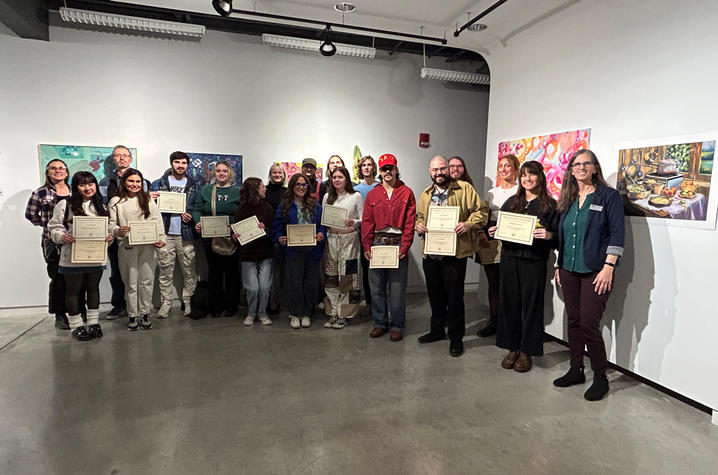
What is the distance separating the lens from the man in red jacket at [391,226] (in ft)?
12.3

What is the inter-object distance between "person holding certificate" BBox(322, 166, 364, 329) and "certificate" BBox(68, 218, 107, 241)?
191 cm

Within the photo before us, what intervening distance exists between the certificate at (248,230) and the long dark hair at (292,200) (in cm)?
28

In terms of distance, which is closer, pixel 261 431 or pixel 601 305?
pixel 261 431

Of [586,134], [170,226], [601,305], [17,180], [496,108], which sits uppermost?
[496,108]

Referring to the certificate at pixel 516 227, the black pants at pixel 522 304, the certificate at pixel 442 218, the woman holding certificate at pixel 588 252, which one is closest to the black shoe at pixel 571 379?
the woman holding certificate at pixel 588 252

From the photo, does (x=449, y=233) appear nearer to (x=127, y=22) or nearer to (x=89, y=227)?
(x=89, y=227)

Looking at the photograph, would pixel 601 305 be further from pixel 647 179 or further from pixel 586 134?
pixel 586 134

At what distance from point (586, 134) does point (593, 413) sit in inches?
87.3

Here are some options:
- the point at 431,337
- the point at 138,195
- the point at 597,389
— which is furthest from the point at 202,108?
the point at 597,389

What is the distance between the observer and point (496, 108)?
478 cm

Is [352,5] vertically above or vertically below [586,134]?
above

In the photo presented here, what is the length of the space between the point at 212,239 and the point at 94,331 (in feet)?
4.43

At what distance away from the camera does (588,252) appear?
281 centimetres

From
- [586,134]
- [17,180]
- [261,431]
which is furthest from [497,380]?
[17,180]
